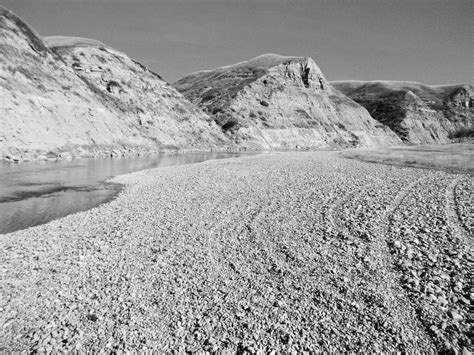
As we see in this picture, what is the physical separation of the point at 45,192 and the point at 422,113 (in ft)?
590

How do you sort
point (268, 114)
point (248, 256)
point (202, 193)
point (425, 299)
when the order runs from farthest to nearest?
point (268, 114), point (202, 193), point (248, 256), point (425, 299)

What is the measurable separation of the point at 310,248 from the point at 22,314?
7.78 metres

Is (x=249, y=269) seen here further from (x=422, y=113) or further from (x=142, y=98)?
(x=422, y=113)

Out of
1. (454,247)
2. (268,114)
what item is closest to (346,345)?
(454,247)

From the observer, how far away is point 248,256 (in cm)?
936

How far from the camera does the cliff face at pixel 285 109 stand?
90100 millimetres

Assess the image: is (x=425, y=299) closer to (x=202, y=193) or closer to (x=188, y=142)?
(x=202, y=193)

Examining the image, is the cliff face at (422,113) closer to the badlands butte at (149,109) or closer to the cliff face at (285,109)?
the badlands butte at (149,109)

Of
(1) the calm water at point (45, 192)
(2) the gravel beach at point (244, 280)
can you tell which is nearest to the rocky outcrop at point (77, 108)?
(1) the calm water at point (45, 192)

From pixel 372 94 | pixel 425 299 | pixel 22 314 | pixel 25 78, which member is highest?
pixel 372 94

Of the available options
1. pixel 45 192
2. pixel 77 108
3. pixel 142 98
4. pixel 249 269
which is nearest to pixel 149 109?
pixel 142 98

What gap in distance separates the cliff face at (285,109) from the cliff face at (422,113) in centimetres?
2400

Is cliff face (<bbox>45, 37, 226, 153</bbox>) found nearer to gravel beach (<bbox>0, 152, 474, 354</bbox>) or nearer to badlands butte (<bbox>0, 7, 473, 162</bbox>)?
badlands butte (<bbox>0, 7, 473, 162</bbox>)

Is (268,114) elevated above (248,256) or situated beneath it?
elevated above
